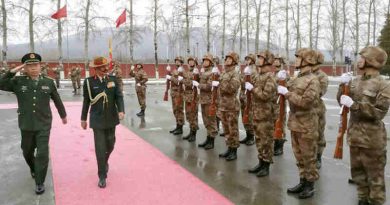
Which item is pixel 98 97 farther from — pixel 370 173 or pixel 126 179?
pixel 370 173

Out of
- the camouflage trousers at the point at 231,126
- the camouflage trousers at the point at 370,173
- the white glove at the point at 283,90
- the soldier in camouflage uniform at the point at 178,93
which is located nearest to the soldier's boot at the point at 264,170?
the camouflage trousers at the point at 231,126

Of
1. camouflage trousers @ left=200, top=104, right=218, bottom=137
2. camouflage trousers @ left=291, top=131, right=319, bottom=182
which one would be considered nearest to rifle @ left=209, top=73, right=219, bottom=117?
camouflage trousers @ left=200, top=104, right=218, bottom=137

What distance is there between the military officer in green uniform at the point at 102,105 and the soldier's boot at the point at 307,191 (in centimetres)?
270

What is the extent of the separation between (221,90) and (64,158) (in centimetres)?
309

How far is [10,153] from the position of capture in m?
7.39

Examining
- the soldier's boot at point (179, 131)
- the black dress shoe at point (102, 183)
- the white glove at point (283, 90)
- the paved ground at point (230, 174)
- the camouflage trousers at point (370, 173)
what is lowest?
the paved ground at point (230, 174)

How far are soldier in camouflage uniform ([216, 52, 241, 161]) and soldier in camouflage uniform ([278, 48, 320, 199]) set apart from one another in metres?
1.73

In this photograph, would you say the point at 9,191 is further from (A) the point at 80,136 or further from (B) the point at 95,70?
(A) the point at 80,136

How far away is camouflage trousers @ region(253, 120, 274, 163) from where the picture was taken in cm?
604

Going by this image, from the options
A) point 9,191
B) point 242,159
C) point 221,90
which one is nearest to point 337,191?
point 242,159

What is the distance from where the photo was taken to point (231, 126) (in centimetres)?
683

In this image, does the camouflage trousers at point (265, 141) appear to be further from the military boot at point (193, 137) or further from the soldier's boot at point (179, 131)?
the soldier's boot at point (179, 131)

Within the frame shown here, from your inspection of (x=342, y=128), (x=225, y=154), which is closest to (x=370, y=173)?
(x=342, y=128)

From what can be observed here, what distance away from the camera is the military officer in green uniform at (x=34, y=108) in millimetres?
5188
